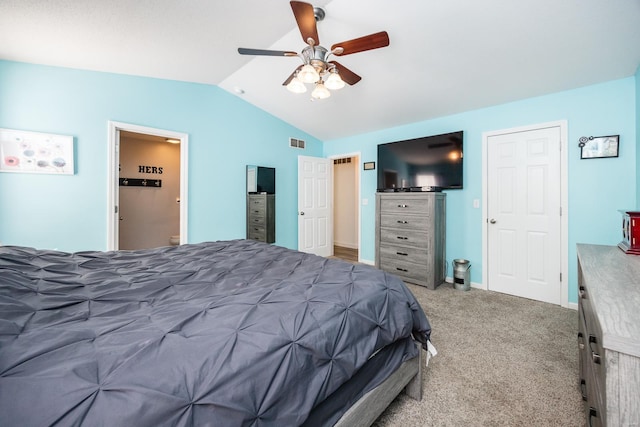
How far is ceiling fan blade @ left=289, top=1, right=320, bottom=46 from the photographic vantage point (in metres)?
1.74

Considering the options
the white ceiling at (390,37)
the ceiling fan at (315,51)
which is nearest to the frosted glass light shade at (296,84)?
the ceiling fan at (315,51)

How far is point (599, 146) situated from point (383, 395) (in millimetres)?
3306

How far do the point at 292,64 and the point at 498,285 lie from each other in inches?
150

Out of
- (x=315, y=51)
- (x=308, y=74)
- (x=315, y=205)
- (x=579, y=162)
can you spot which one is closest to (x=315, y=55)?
(x=315, y=51)

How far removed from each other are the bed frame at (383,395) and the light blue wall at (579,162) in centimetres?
251

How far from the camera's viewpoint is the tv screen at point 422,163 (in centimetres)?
357

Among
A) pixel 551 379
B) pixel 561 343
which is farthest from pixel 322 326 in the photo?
pixel 561 343

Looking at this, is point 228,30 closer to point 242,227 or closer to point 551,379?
point 242,227

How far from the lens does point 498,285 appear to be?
11.1ft

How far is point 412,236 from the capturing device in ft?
12.0

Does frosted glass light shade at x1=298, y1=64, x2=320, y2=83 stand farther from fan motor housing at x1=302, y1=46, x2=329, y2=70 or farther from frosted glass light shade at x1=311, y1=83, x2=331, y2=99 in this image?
frosted glass light shade at x1=311, y1=83, x2=331, y2=99

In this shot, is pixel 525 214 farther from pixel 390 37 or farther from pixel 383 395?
pixel 383 395

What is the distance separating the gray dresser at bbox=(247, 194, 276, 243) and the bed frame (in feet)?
10.6

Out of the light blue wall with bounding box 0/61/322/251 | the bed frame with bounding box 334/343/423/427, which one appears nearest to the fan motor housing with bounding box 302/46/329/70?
the bed frame with bounding box 334/343/423/427
